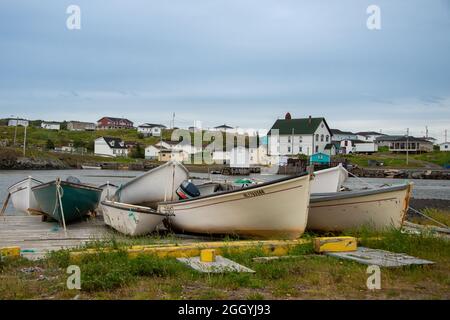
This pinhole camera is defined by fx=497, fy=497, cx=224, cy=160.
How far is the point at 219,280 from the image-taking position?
6758mm

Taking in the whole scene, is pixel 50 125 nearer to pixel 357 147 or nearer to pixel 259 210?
pixel 357 147

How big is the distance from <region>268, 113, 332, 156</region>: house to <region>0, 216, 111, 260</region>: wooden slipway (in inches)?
3087

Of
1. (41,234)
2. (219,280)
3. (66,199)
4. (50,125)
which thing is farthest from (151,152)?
(219,280)

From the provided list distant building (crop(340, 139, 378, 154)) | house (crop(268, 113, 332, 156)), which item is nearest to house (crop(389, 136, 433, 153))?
distant building (crop(340, 139, 378, 154))

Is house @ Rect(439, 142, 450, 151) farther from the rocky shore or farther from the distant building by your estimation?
the rocky shore

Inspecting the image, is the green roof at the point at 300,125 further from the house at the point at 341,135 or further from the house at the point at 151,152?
the house at the point at 151,152

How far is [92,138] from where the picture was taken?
15338 centimetres

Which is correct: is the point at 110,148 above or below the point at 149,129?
below

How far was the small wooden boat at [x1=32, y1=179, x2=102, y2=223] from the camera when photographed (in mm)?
14668

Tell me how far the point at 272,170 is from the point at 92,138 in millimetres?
72966

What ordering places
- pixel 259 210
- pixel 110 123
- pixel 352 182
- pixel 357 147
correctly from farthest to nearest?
pixel 110 123, pixel 357 147, pixel 352 182, pixel 259 210

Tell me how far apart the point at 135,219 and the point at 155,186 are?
150 inches

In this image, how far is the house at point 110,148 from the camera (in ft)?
432
